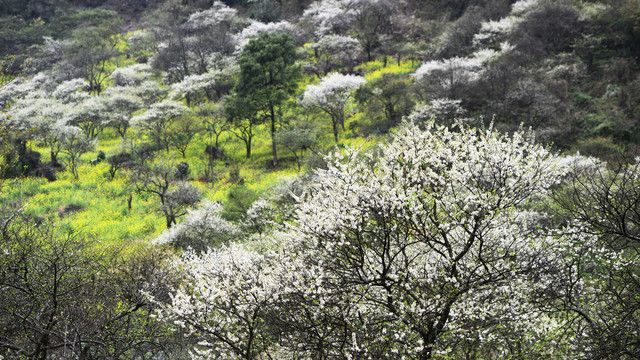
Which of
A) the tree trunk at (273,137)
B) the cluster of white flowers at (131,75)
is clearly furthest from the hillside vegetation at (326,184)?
the cluster of white flowers at (131,75)

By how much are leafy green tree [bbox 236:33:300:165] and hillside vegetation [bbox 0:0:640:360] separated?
0.22 metres

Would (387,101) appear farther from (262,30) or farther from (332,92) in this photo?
(262,30)

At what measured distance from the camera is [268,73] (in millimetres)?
38250

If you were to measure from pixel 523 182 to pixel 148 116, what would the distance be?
36894 millimetres

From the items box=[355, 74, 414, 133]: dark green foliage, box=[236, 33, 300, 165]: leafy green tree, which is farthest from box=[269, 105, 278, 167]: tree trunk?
box=[355, 74, 414, 133]: dark green foliage

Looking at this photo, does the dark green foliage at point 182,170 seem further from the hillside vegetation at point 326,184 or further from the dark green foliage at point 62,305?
the dark green foliage at point 62,305

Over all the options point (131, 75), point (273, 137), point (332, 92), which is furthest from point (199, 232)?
point (131, 75)

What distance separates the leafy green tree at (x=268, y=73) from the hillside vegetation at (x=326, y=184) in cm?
22

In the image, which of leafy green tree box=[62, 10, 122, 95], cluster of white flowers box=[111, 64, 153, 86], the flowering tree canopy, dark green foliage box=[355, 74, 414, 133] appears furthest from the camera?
leafy green tree box=[62, 10, 122, 95]

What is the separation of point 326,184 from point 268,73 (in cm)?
3137

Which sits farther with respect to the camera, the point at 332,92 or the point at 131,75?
the point at 131,75

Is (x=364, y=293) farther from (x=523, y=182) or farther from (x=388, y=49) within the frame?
(x=388, y=49)

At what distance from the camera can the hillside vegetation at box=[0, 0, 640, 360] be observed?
802 cm

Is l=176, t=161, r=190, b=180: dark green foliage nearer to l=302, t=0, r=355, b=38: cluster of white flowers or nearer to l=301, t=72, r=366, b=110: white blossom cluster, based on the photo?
l=301, t=72, r=366, b=110: white blossom cluster
